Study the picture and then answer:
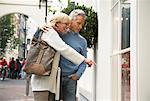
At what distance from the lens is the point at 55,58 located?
2918mm

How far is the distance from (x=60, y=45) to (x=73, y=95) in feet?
2.05

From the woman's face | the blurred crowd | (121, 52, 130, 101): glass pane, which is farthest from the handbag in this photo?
the blurred crowd

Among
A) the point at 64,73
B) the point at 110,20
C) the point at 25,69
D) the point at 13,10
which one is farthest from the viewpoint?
the point at 13,10

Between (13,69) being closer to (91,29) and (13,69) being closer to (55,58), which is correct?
(91,29)

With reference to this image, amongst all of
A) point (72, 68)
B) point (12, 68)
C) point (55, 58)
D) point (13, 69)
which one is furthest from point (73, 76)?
point (13, 69)

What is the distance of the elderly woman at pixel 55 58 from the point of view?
9.38 ft

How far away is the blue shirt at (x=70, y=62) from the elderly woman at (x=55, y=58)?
29cm

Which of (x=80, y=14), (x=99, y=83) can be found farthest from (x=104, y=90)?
(x=80, y=14)

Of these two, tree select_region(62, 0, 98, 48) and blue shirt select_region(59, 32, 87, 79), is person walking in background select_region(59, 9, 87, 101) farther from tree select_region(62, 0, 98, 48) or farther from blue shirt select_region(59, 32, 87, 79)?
tree select_region(62, 0, 98, 48)

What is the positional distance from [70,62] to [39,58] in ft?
1.66

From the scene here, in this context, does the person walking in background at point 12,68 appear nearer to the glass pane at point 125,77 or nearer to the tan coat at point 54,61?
the glass pane at point 125,77

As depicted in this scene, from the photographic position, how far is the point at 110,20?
3.95m

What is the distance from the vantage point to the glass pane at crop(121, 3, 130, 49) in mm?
3004

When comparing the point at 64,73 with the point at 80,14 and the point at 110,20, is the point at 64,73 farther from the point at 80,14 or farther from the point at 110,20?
the point at 110,20
